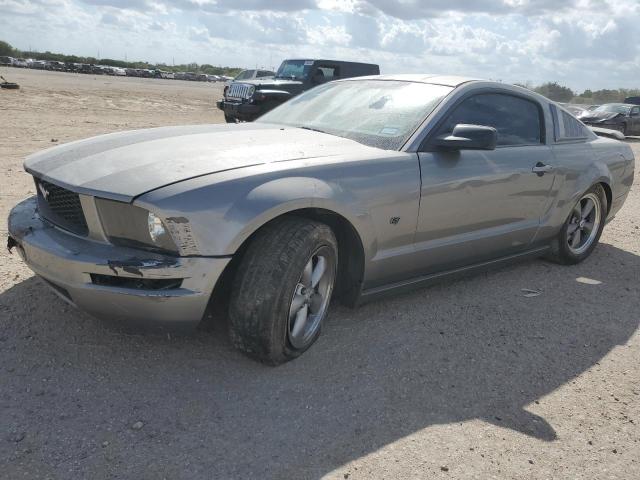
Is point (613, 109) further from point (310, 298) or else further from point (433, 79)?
point (310, 298)

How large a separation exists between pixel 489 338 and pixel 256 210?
1783 mm

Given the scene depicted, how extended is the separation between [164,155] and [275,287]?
3.02 feet

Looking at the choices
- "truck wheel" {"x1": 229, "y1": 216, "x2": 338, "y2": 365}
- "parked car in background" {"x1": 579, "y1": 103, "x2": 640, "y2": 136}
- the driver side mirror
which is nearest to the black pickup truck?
"parked car in background" {"x1": 579, "y1": 103, "x2": 640, "y2": 136}

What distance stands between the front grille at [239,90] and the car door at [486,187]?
10262 millimetres

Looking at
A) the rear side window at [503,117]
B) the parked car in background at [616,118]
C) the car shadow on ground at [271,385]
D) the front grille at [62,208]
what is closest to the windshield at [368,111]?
the rear side window at [503,117]

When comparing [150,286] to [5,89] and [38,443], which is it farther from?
[5,89]

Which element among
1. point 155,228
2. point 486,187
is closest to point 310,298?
point 155,228

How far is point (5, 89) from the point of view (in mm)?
21625

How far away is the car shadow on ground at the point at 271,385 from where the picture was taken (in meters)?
2.34

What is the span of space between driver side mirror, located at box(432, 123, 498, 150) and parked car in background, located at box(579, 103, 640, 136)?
18869mm

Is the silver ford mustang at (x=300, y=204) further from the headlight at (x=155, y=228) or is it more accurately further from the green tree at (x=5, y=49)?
the green tree at (x=5, y=49)

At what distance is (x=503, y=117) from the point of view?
4.22 metres

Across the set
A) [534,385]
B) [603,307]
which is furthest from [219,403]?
[603,307]

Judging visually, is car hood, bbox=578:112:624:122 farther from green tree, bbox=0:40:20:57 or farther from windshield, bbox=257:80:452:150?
green tree, bbox=0:40:20:57
